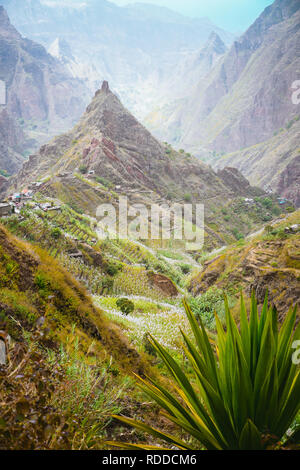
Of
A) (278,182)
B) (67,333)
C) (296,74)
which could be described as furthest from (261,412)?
(296,74)

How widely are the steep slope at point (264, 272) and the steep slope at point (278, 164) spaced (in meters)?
85.7

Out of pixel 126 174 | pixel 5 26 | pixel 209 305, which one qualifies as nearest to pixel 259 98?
pixel 126 174

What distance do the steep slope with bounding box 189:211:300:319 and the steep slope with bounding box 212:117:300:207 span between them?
8575cm

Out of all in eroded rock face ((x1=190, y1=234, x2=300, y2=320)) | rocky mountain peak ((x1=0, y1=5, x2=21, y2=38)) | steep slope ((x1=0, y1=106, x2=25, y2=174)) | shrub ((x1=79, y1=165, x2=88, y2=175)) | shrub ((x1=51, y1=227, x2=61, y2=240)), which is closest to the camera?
eroded rock face ((x1=190, y1=234, x2=300, y2=320))

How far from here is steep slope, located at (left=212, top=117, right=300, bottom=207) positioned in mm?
93375

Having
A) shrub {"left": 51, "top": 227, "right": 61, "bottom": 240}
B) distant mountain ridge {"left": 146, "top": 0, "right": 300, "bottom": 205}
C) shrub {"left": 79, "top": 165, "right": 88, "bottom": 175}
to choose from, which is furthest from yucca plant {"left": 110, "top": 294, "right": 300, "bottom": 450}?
distant mountain ridge {"left": 146, "top": 0, "right": 300, "bottom": 205}

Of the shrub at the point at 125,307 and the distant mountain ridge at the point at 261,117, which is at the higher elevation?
the distant mountain ridge at the point at 261,117

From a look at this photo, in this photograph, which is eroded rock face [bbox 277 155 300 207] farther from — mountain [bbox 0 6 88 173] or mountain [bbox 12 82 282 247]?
mountain [bbox 0 6 88 173]

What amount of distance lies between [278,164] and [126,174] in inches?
2862

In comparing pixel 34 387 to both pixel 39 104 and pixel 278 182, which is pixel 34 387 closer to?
pixel 278 182

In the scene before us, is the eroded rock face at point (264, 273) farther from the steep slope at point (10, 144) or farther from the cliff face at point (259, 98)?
the cliff face at point (259, 98)

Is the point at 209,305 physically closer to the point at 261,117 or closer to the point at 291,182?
the point at 291,182

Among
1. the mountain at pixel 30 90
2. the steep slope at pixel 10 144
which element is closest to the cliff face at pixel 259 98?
the mountain at pixel 30 90

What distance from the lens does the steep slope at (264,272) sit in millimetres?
8180
